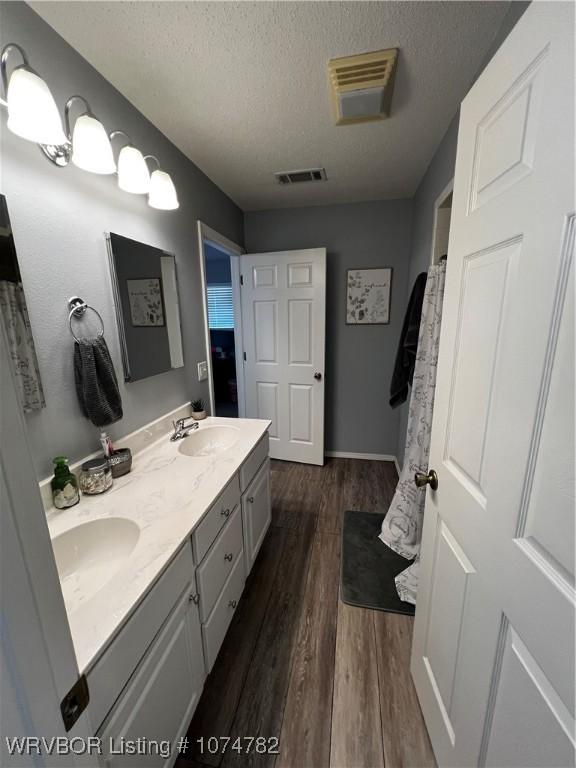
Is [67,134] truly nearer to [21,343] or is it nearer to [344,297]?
[21,343]

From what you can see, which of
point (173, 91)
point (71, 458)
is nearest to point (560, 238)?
point (71, 458)

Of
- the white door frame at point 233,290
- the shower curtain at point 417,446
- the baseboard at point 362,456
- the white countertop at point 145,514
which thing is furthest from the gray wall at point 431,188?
the white countertop at point 145,514

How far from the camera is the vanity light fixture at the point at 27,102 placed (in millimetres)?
851

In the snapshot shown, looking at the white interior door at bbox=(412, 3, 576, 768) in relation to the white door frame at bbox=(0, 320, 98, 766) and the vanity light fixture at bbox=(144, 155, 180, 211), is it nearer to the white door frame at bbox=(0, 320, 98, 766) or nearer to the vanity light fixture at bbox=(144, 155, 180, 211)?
the white door frame at bbox=(0, 320, 98, 766)

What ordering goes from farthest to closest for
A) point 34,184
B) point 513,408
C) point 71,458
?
point 71,458 → point 34,184 → point 513,408

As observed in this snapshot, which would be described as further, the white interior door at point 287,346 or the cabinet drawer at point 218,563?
the white interior door at point 287,346

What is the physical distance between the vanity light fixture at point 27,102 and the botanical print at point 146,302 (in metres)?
0.58

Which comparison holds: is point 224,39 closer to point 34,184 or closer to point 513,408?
point 34,184

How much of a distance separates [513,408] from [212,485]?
987 mm

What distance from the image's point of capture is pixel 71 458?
45.4 inches

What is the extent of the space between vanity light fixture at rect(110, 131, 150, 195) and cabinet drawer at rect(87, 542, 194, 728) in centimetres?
144

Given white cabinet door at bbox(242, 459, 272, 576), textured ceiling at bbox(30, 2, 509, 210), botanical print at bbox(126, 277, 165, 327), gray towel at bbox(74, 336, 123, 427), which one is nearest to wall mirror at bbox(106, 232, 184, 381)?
botanical print at bbox(126, 277, 165, 327)

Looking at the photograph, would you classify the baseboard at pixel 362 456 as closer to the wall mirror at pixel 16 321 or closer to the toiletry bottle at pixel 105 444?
the toiletry bottle at pixel 105 444

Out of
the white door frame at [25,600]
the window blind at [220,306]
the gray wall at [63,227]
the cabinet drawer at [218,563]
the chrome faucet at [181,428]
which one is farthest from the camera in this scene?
the window blind at [220,306]
